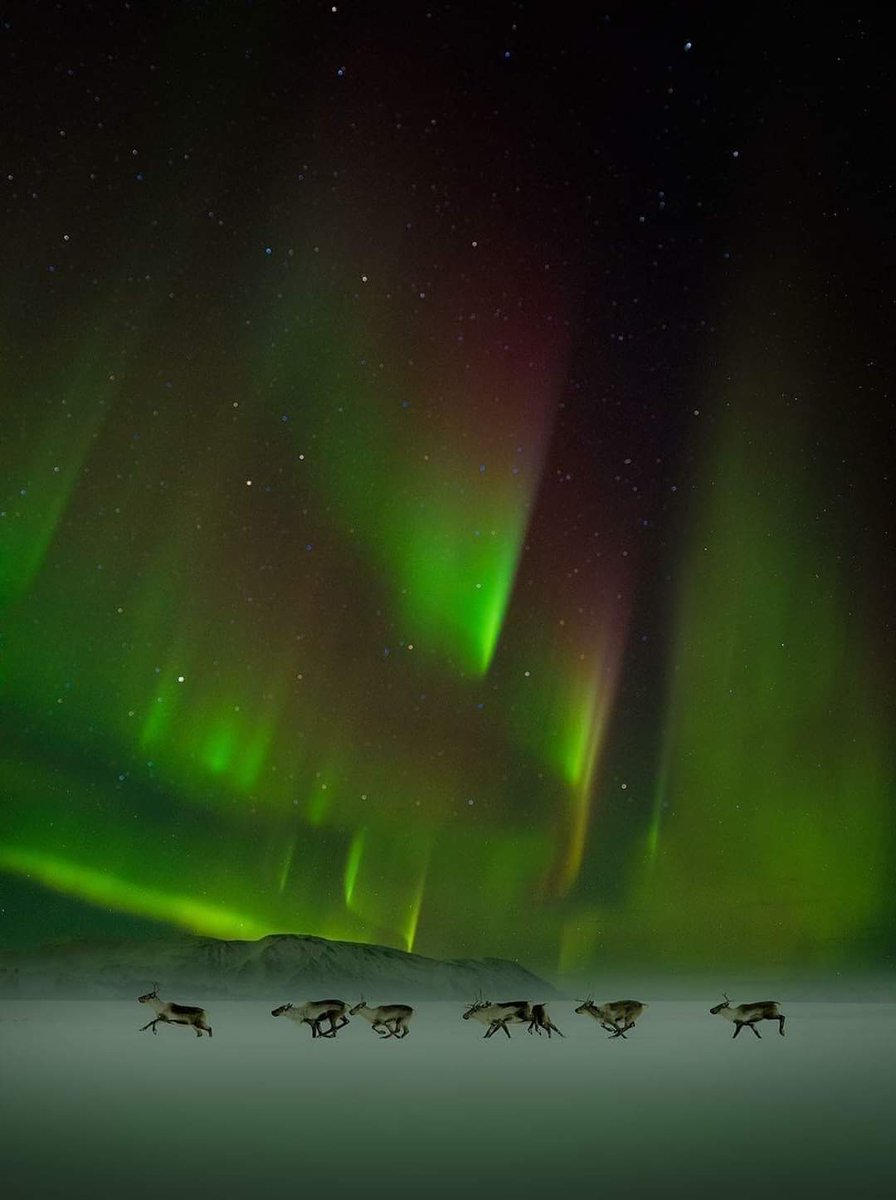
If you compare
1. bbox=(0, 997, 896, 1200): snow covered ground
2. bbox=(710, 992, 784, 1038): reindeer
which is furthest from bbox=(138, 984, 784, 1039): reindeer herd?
bbox=(0, 997, 896, 1200): snow covered ground

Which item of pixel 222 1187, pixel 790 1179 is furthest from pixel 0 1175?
pixel 790 1179

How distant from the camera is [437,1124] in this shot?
19.7 meters

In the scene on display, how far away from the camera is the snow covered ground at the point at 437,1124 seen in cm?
1447

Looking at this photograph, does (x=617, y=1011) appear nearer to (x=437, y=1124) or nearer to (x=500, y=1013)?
(x=500, y=1013)

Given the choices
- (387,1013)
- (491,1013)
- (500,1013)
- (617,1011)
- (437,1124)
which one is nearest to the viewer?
(437,1124)

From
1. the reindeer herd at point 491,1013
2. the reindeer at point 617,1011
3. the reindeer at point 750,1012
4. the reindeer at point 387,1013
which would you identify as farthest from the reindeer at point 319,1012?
the reindeer at point 750,1012

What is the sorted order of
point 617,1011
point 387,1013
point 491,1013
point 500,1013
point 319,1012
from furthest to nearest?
point 387,1013, point 319,1012, point 500,1013, point 491,1013, point 617,1011

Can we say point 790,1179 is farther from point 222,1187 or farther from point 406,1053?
point 406,1053

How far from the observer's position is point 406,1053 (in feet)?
123

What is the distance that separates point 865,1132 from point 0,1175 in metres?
14.7

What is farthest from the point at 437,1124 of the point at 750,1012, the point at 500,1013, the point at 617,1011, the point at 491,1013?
the point at 750,1012

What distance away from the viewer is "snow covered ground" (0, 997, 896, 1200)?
14469mm

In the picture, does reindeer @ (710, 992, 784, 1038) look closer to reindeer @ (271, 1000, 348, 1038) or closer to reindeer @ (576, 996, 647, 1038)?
reindeer @ (576, 996, 647, 1038)

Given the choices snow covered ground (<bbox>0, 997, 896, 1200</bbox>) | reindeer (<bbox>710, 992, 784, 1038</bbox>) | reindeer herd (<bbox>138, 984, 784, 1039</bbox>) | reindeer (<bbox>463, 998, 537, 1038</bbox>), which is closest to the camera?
snow covered ground (<bbox>0, 997, 896, 1200</bbox>)
